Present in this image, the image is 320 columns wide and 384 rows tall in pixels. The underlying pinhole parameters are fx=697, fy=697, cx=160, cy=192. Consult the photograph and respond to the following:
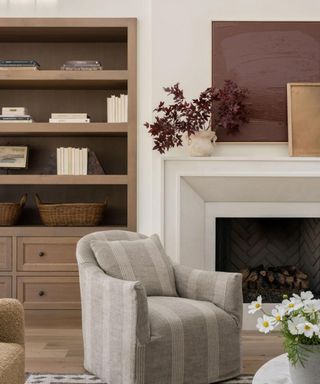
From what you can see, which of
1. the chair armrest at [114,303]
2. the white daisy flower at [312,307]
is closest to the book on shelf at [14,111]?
the chair armrest at [114,303]

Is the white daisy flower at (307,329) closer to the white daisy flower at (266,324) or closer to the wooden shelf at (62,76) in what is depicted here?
the white daisy flower at (266,324)

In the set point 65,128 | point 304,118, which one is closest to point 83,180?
point 65,128

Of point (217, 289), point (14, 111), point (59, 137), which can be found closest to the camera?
point (217, 289)

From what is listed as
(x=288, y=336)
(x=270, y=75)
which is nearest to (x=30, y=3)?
(x=270, y=75)

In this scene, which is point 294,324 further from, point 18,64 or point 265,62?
point 18,64

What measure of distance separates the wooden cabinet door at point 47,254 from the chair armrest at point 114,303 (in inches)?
46.5

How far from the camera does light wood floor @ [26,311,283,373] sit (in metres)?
3.92

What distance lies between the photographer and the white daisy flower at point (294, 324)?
2377 mm

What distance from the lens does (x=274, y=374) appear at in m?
2.51

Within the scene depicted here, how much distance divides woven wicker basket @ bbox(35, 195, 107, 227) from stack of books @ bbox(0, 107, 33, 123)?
0.63 m

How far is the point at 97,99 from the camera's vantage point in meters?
5.40

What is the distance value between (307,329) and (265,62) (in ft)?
9.23

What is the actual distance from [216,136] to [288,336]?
8.20 ft

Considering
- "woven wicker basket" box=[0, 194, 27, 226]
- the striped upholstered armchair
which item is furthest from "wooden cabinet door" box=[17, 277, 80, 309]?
the striped upholstered armchair
